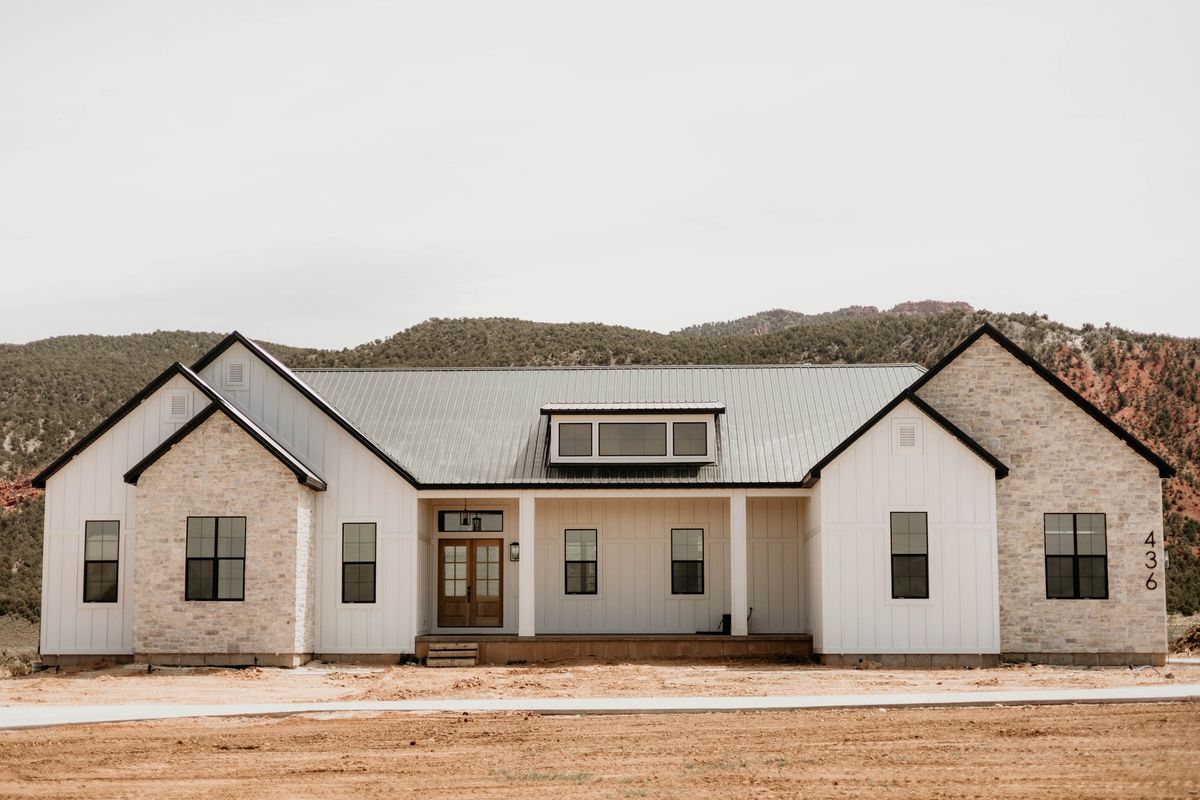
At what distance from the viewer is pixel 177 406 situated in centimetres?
2545

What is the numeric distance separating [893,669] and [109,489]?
15.1 meters

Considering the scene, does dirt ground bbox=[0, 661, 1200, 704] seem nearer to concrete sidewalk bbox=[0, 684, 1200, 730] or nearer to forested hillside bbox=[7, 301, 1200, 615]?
concrete sidewalk bbox=[0, 684, 1200, 730]

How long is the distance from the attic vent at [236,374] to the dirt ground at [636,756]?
10.9 m

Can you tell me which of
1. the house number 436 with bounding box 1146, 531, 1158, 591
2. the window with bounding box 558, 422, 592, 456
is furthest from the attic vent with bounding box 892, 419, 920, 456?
the window with bounding box 558, 422, 592, 456

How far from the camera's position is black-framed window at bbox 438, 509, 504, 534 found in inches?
1081

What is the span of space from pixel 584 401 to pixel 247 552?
27.2 ft

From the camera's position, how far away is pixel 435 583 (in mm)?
27328

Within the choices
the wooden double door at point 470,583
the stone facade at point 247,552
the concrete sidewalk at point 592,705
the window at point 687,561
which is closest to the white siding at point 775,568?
the window at point 687,561

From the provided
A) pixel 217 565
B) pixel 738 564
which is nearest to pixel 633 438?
pixel 738 564

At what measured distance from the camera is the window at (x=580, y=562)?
27266 millimetres

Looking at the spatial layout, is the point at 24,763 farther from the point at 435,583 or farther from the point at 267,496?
the point at 435,583

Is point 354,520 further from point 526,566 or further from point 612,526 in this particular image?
point 612,526

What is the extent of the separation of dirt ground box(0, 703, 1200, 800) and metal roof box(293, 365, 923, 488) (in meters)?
9.76

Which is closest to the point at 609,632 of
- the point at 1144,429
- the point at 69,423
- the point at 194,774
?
the point at 194,774
